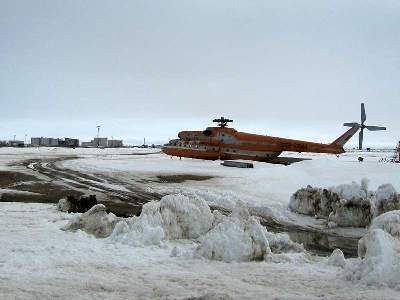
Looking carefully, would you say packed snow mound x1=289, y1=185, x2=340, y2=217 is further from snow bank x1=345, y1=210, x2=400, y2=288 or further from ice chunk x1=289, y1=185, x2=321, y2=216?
snow bank x1=345, y1=210, x2=400, y2=288

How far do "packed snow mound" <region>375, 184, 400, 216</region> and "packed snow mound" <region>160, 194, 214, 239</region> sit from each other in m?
7.34

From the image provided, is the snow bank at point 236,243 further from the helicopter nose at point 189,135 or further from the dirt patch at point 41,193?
the helicopter nose at point 189,135

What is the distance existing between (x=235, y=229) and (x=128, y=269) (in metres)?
2.22

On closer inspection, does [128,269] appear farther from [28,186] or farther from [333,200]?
[28,186]

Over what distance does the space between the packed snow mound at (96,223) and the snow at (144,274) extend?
1.37ft

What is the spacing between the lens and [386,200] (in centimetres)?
1501

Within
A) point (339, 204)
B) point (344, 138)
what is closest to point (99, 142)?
point (344, 138)

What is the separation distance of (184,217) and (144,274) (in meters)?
3.35

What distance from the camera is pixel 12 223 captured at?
1175 centimetres

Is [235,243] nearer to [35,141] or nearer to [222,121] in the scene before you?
[222,121]

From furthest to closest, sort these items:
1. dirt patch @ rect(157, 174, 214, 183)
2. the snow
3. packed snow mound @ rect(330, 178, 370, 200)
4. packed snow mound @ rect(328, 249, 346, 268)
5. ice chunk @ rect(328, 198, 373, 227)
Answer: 1. dirt patch @ rect(157, 174, 214, 183)
2. packed snow mound @ rect(330, 178, 370, 200)
3. ice chunk @ rect(328, 198, 373, 227)
4. packed snow mound @ rect(328, 249, 346, 268)
5. the snow

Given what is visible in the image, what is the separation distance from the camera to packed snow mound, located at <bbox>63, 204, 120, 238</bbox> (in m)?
10.4

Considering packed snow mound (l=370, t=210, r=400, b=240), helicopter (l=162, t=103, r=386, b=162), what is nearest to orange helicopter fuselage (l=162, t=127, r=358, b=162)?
helicopter (l=162, t=103, r=386, b=162)

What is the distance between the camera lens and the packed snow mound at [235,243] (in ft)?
27.4
